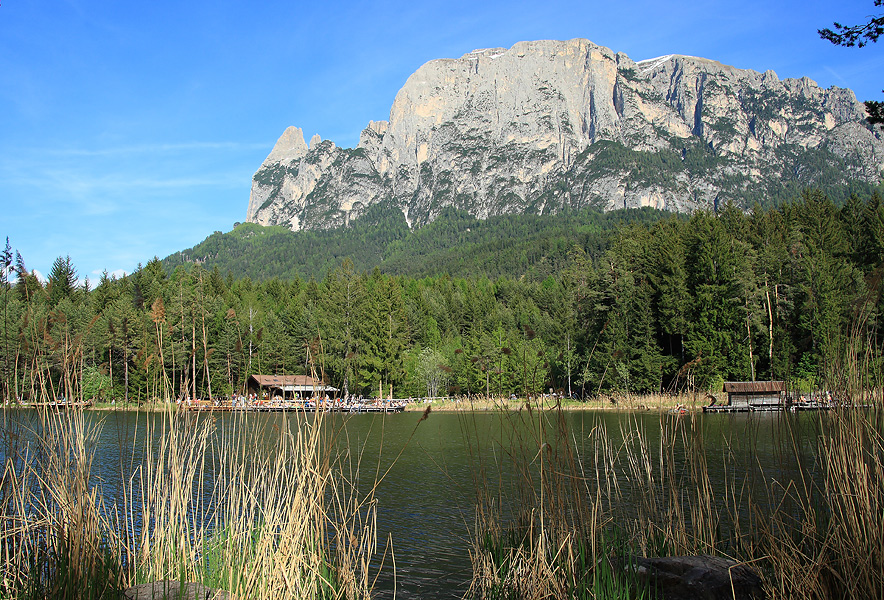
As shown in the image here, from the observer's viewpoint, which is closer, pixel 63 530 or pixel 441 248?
pixel 63 530

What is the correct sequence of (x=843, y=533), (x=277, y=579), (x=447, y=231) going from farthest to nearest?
(x=447, y=231) → (x=843, y=533) → (x=277, y=579)

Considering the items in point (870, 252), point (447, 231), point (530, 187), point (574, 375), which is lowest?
point (574, 375)

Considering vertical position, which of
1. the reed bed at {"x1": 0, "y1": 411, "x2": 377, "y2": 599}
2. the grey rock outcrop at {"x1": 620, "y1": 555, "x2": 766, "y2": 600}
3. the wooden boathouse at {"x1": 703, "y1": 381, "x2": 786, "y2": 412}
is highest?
the reed bed at {"x1": 0, "y1": 411, "x2": 377, "y2": 599}

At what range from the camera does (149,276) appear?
212 feet

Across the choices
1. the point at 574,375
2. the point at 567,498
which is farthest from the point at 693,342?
the point at 567,498

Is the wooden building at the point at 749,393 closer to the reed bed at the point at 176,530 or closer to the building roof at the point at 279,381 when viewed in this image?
the building roof at the point at 279,381

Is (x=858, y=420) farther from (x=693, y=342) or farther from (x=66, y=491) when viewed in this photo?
(x=693, y=342)

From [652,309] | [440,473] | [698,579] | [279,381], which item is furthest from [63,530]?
[652,309]

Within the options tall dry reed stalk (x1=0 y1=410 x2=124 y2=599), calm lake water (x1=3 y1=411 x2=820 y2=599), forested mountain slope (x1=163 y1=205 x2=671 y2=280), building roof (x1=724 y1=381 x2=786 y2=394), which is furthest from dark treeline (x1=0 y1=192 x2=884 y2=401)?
forested mountain slope (x1=163 y1=205 x2=671 y2=280)

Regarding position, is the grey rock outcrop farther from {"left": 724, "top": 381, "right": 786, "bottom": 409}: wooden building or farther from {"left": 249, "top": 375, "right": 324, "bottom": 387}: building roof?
{"left": 724, "top": 381, "right": 786, "bottom": 409}: wooden building

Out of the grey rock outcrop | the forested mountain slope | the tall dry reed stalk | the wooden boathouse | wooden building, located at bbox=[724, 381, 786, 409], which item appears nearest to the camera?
the tall dry reed stalk

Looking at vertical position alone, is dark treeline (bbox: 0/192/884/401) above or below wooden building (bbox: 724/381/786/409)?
above

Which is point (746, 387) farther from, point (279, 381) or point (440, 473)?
point (279, 381)

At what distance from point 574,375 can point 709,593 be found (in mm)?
48512
